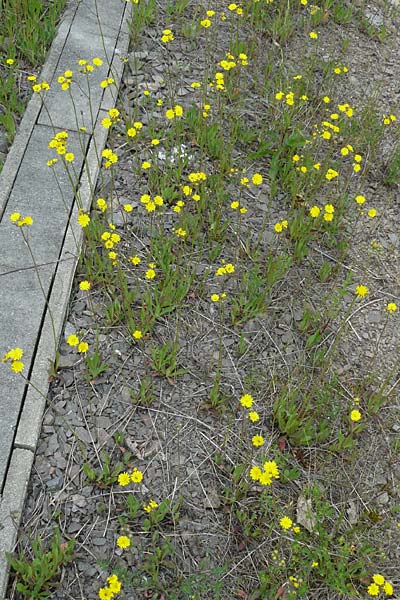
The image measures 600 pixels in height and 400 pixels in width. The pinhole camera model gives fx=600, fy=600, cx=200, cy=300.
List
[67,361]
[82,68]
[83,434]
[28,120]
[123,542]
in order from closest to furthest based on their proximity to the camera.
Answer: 1. [123,542]
2. [83,434]
3. [67,361]
4. [28,120]
5. [82,68]

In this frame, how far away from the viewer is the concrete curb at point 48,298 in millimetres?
2395

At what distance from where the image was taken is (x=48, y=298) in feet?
9.88

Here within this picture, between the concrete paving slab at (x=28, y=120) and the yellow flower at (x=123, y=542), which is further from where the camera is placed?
the concrete paving slab at (x=28, y=120)

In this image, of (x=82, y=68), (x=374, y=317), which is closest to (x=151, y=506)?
(x=374, y=317)

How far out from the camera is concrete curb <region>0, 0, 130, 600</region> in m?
2.39

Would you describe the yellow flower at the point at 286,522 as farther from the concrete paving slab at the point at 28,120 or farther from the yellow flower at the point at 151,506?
the concrete paving slab at the point at 28,120

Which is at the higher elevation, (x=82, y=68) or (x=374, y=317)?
(x=82, y=68)

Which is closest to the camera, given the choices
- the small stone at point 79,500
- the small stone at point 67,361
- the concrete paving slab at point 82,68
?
the small stone at point 79,500

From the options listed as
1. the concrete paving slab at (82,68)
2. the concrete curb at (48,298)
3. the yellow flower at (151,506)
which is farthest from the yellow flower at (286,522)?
the concrete paving slab at (82,68)

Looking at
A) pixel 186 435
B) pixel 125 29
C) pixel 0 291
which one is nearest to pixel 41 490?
pixel 186 435

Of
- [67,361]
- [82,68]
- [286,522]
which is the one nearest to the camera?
[286,522]

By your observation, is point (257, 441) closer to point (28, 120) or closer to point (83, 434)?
point (83, 434)

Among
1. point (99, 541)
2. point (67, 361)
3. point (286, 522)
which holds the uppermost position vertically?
point (286, 522)

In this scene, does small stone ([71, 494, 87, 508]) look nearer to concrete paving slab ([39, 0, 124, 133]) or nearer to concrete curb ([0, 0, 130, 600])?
concrete curb ([0, 0, 130, 600])
